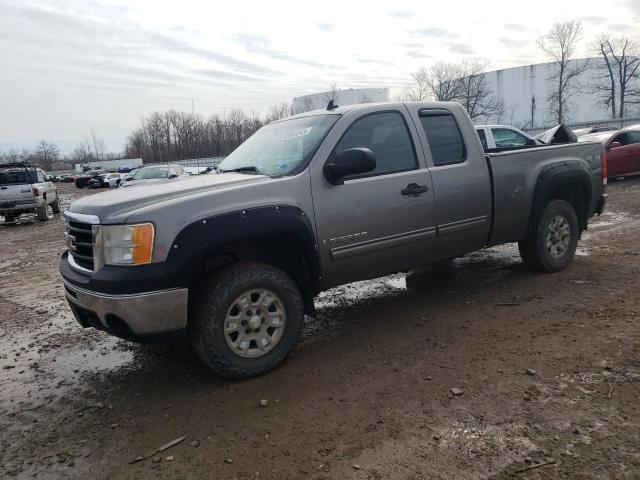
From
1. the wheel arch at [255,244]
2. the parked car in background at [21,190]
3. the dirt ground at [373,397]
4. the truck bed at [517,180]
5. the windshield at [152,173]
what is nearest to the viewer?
the dirt ground at [373,397]

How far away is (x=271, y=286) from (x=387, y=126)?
190 centimetres

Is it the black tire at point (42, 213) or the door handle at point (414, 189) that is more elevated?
the door handle at point (414, 189)

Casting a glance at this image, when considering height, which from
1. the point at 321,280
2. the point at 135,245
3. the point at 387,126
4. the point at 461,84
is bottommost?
the point at 321,280

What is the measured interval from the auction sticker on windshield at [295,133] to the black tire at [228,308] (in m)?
1.34

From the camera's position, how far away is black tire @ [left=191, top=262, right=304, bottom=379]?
351cm

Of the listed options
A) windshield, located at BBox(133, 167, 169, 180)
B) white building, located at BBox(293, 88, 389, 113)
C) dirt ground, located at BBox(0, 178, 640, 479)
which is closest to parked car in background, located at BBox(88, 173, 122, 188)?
windshield, located at BBox(133, 167, 169, 180)

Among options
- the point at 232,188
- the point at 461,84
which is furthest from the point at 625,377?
the point at 461,84

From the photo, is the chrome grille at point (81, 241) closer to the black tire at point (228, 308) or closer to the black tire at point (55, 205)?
the black tire at point (228, 308)

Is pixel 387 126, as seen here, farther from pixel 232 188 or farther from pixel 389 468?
pixel 389 468

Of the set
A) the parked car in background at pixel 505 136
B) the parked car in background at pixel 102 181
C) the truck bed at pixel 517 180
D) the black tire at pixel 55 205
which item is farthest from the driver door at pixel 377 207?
the parked car in background at pixel 102 181

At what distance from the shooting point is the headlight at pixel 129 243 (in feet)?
10.8

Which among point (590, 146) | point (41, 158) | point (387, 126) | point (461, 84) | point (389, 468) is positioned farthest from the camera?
point (41, 158)

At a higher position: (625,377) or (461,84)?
(461,84)

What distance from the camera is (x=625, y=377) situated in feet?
11.0
